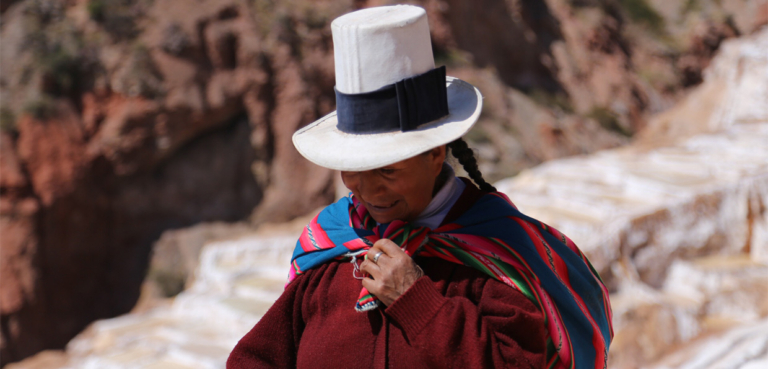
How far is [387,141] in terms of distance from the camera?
124 centimetres

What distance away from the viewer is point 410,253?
1.30 metres

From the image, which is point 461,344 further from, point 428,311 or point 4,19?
point 4,19

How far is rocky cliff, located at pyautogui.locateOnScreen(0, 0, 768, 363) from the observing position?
10445 millimetres

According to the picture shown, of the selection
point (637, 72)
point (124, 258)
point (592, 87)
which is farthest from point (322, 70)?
point (637, 72)

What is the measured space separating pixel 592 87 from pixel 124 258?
558 inches

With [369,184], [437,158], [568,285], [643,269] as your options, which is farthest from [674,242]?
[369,184]

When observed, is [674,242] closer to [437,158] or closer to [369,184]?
[437,158]

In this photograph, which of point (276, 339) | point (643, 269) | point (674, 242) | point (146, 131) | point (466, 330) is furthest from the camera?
point (146, 131)

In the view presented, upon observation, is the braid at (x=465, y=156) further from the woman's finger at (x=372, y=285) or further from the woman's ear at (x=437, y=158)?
the woman's finger at (x=372, y=285)

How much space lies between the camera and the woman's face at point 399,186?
1289 mm

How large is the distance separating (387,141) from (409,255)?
0.77 ft

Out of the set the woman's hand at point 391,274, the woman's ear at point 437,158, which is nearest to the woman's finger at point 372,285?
the woman's hand at point 391,274

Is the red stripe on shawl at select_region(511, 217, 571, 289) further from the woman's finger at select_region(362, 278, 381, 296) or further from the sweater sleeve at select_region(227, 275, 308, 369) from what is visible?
the sweater sleeve at select_region(227, 275, 308, 369)

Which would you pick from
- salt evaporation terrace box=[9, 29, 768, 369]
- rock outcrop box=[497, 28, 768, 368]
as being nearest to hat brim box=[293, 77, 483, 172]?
salt evaporation terrace box=[9, 29, 768, 369]
